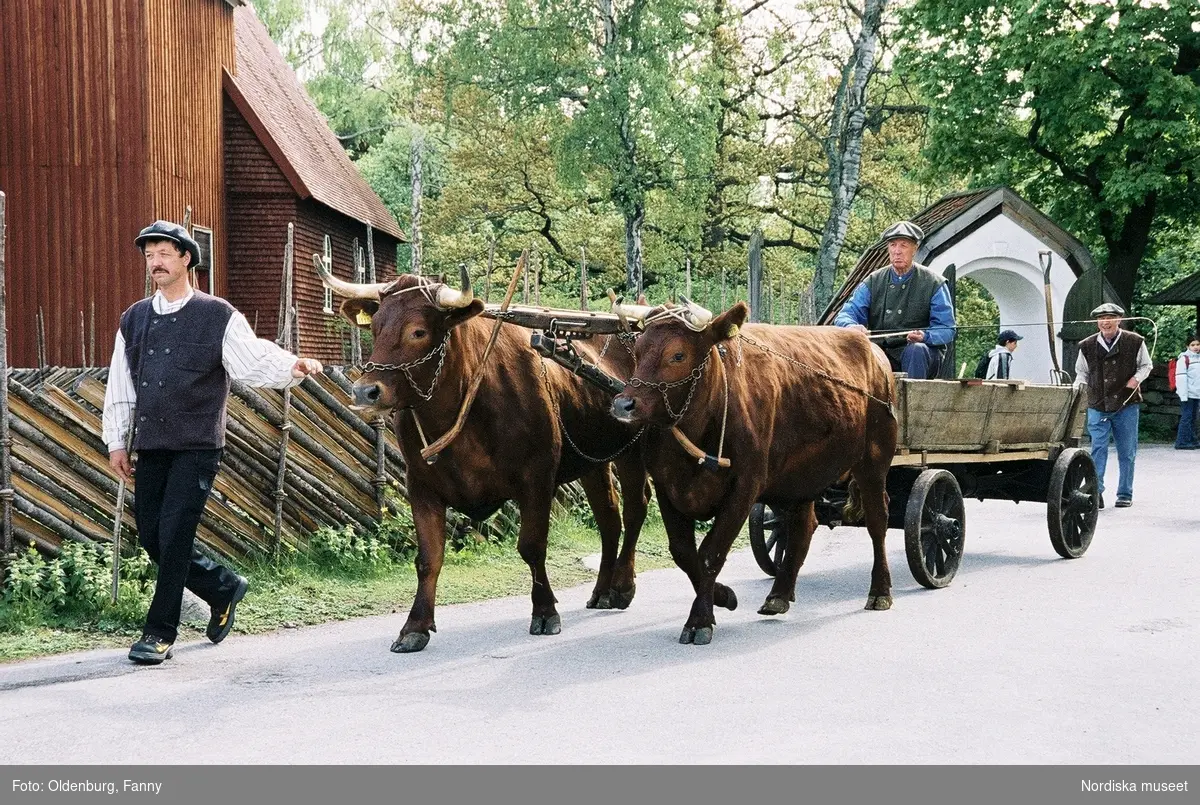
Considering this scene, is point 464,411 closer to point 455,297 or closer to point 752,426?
point 455,297

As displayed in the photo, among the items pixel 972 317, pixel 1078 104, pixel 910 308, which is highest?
pixel 1078 104

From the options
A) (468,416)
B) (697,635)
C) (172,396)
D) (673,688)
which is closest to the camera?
(673,688)

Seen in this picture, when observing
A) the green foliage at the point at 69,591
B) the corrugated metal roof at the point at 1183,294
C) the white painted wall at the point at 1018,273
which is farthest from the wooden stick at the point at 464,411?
the corrugated metal roof at the point at 1183,294

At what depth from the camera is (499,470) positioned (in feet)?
23.3

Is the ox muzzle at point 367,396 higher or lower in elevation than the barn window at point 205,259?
lower

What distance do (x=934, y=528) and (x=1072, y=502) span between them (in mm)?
2103

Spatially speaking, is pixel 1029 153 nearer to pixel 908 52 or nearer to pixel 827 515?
pixel 908 52

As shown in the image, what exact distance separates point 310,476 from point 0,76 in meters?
13.7

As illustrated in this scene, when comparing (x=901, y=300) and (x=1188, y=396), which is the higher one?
(x=901, y=300)

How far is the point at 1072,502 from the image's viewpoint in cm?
1031

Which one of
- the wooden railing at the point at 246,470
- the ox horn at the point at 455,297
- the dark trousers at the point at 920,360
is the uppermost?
the ox horn at the point at 455,297

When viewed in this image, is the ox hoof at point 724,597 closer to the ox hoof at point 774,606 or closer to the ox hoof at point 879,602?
the ox hoof at point 774,606

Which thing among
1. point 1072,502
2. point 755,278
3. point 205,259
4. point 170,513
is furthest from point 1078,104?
point 170,513

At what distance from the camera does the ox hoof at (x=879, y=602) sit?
8.00m
